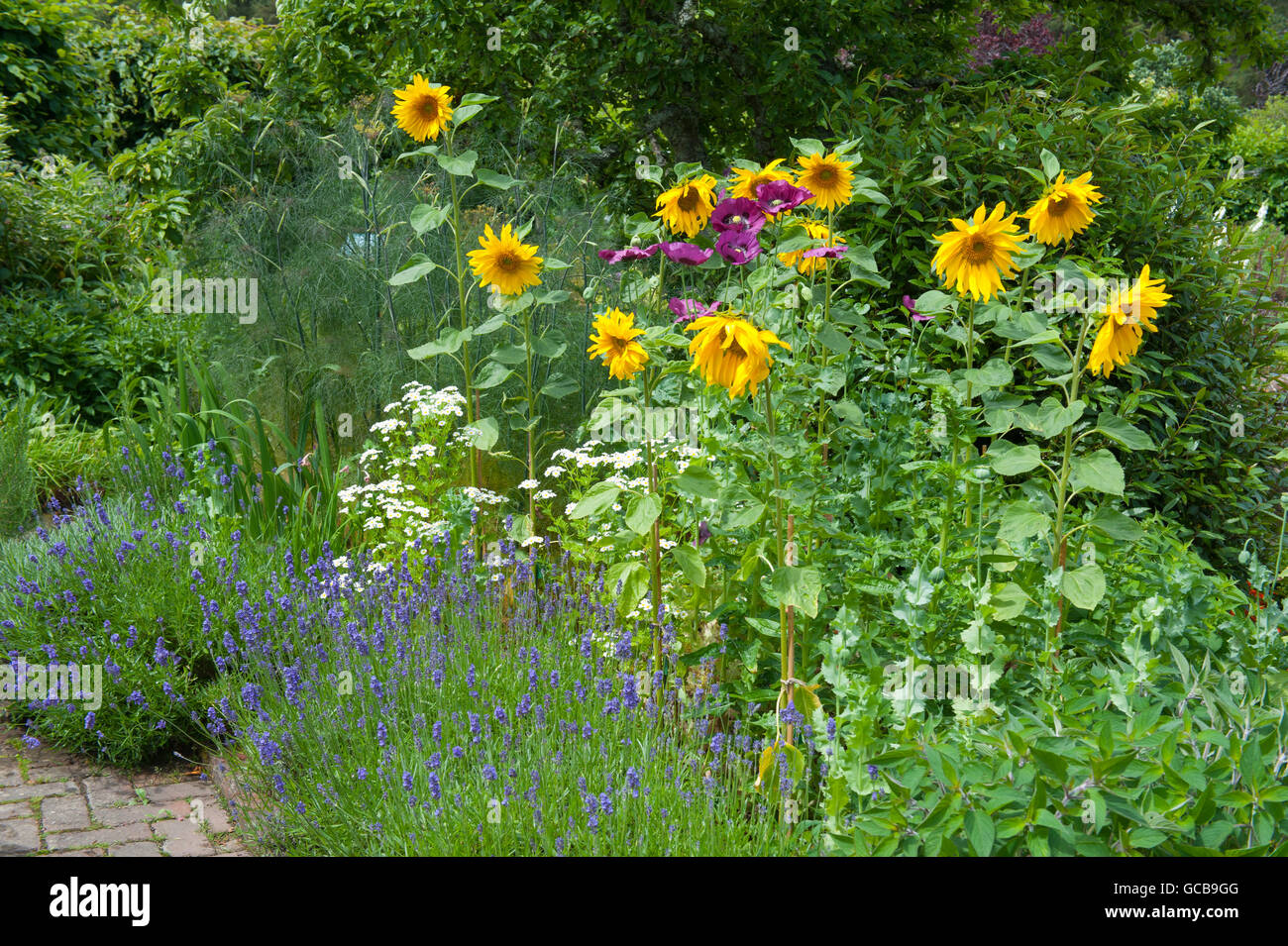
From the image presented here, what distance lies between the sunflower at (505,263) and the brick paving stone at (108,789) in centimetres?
191

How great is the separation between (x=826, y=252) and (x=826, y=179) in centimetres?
33

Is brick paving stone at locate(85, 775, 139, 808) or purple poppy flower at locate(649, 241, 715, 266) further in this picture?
brick paving stone at locate(85, 775, 139, 808)

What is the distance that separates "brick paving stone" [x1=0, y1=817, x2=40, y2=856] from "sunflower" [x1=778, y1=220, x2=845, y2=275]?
8.32ft

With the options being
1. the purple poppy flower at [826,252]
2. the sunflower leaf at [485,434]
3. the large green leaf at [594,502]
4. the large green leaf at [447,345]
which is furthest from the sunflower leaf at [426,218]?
the purple poppy flower at [826,252]

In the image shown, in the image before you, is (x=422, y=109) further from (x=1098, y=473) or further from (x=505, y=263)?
(x=1098, y=473)

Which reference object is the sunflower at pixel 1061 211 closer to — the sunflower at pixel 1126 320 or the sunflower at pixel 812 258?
the sunflower at pixel 1126 320

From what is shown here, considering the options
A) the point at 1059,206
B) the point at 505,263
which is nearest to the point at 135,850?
the point at 505,263

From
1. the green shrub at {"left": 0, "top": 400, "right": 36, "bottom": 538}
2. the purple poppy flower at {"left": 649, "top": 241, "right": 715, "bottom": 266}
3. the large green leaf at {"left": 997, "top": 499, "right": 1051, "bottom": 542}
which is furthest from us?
the green shrub at {"left": 0, "top": 400, "right": 36, "bottom": 538}

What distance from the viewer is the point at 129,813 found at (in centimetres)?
296

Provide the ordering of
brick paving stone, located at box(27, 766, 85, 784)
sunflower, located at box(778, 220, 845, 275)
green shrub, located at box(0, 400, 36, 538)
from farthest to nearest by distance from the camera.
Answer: green shrub, located at box(0, 400, 36, 538), brick paving stone, located at box(27, 766, 85, 784), sunflower, located at box(778, 220, 845, 275)

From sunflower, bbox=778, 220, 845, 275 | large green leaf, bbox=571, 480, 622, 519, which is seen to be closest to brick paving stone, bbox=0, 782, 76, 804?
large green leaf, bbox=571, 480, 622, 519

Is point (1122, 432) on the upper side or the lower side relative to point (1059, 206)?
lower

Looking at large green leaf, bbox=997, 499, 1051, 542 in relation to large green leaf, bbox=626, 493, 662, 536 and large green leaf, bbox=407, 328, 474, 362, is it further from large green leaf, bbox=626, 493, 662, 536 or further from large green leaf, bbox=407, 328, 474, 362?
large green leaf, bbox=407, 328, 474, 362

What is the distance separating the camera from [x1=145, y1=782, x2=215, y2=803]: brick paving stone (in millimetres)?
3070
